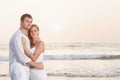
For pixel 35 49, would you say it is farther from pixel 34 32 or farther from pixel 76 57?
pixel 76 57

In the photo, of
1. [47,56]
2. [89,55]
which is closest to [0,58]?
[47,56]

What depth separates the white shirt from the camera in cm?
352

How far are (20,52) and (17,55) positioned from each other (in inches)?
2.4

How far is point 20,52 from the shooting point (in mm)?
3545

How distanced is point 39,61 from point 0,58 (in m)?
20.2

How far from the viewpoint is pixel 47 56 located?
2439cm

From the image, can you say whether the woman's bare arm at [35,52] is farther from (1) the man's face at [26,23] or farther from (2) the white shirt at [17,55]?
(1) the man's face at [26,23]

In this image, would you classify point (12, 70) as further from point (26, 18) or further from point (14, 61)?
point (26, 18)

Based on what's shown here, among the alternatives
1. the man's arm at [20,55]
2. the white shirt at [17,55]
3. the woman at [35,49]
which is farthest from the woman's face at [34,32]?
the man's arm at [20,55]

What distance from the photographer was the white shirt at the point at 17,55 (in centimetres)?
352

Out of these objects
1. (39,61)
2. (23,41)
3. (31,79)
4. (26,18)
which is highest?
(26,18)

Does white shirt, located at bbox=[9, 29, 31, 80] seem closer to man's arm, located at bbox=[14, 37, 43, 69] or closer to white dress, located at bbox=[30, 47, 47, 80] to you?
man's arm, located at bbox=[14, 37, 43, 69]

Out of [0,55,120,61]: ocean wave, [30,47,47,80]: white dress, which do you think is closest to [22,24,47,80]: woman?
[30,47,47,80]: white dress

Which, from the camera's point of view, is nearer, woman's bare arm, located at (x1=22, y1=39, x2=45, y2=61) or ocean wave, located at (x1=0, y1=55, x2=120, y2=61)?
woman's bare arm, located at (x1=22, y1=39, x2=45, y2=61)
